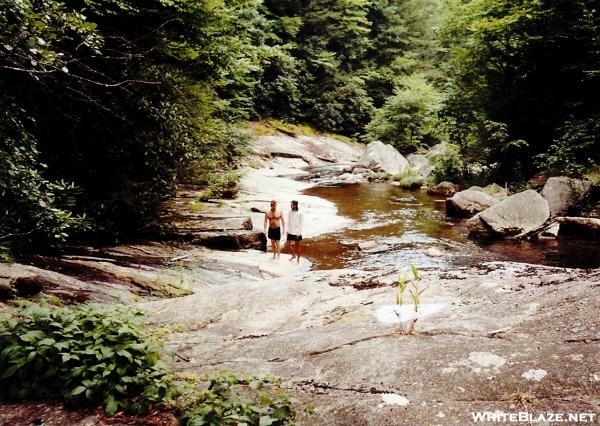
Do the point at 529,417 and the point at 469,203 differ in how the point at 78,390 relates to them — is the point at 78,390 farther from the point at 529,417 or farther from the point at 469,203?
the point at 469,203

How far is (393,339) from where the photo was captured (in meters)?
3.43

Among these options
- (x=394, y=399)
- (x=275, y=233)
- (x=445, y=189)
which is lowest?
(x=275, y=233)

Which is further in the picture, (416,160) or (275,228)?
(416,160)

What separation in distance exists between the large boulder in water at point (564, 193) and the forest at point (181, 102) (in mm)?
1107

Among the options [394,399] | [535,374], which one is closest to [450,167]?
[535,374]

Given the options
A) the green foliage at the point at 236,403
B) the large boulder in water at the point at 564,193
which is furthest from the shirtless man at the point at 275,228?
the large boulder in water at the point at 564,193

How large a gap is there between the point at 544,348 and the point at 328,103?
37.3 meters

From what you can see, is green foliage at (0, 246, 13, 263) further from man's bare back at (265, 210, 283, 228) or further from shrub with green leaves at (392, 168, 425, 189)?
shrub with green leaves at (392, 168, 425, 189)

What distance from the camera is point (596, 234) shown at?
11.7 m

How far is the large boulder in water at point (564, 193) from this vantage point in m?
13.5

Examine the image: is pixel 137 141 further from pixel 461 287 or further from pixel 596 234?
pixel 596 234

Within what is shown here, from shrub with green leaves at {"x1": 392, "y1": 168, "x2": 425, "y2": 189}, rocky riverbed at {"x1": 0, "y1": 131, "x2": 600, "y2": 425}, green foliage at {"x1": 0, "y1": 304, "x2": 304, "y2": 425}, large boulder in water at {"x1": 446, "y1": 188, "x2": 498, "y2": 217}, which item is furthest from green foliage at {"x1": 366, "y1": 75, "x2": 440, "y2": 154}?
green foliage at {"x1": 0, "y1": 304, "x2": 304, "y2": 425}

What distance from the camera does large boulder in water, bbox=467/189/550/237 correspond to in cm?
1223

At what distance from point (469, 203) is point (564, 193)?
2860mm
